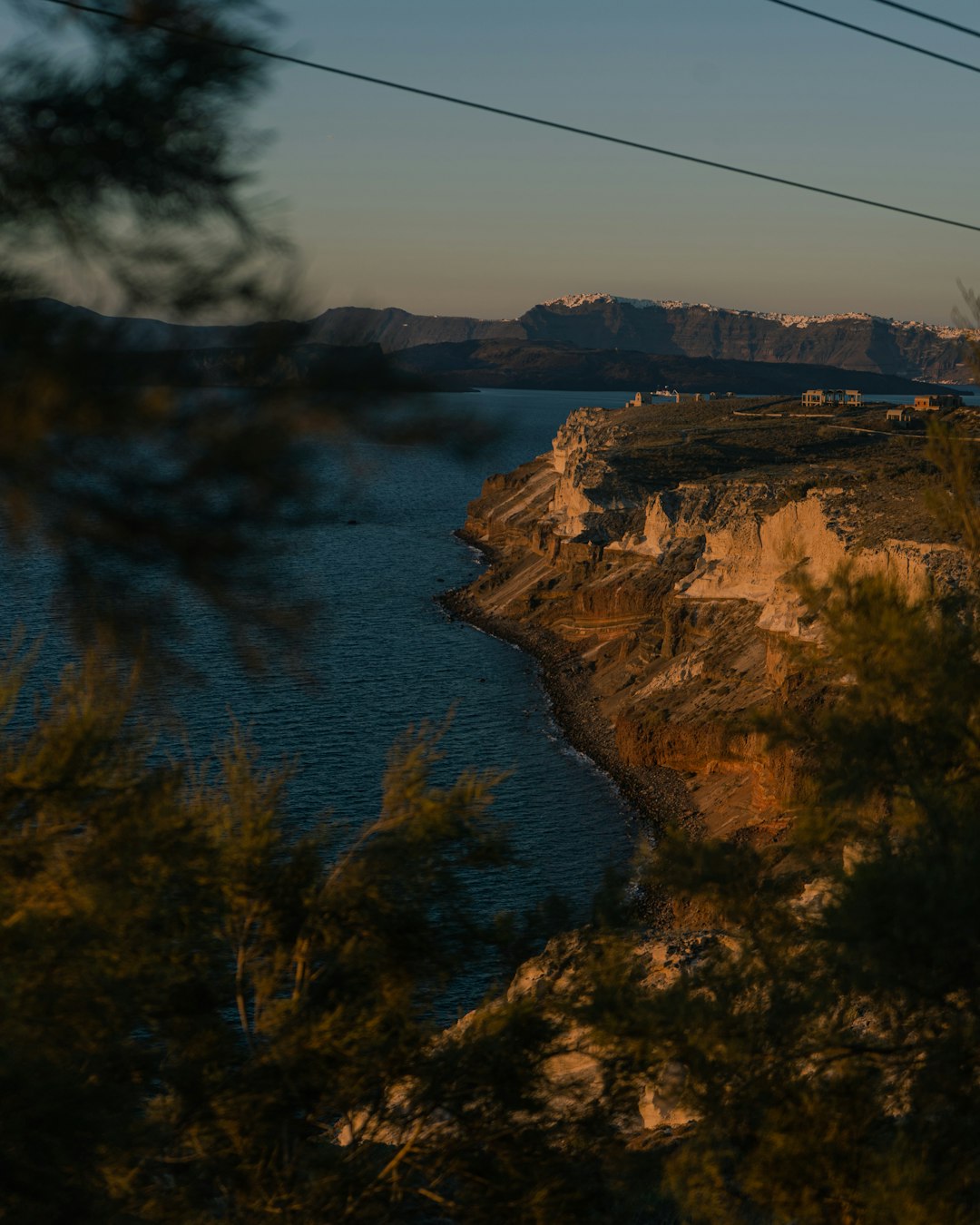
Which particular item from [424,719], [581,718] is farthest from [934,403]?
[424,719]

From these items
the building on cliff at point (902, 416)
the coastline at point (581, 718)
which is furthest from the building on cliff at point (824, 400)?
the coastline at point (581, 718)

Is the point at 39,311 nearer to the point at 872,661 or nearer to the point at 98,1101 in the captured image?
the point at 98,1101

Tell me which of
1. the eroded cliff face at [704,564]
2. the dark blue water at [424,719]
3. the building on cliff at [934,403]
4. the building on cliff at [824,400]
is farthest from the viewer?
the building on cliff at [824,400]

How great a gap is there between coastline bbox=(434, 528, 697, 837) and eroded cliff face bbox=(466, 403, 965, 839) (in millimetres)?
418

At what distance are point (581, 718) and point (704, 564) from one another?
6.72 m

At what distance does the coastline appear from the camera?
31.9 m

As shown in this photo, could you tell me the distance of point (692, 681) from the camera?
37.4m

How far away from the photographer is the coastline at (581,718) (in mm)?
31891

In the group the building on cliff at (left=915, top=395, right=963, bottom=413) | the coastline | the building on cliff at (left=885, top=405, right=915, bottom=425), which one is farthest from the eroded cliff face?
the building on cliff at (left=915, top=395, right=963, bottom=413)

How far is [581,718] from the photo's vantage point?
129 ft

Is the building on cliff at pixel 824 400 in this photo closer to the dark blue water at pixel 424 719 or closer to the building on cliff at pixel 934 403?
the building on cliff at pixel 934 403

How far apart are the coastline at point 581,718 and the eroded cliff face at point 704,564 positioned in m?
0.42

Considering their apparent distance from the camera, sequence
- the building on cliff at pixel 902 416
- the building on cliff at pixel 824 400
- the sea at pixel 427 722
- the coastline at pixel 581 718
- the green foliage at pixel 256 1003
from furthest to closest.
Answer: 1. the building on cliff at pixel 824 400
2. the building on cliff at pixel 902 416
3. the coastline at pixel 581 718
4. the sea at pixel 427 722
5. the green foliage at pixel 256 1003

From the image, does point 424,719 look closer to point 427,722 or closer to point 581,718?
point 427,722
